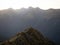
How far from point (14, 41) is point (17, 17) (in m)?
33.7

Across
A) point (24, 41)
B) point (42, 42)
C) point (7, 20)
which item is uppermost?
point (24, 41)

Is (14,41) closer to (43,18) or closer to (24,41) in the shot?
(24,41)

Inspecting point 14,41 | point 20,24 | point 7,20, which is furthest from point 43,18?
point 14,41

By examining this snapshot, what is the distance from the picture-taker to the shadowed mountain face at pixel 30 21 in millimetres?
42656

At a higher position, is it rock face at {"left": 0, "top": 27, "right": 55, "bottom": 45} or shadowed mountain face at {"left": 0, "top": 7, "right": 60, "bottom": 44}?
rock face at {"left": 0, "top": 27, "right": 55, "bottom": 45}

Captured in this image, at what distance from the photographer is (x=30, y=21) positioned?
157ft

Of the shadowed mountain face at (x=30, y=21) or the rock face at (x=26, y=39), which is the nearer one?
the rock face at (x=26, y=39)

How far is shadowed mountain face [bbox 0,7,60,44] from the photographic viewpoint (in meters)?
42.7

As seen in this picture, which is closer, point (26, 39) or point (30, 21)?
point (26, 39)

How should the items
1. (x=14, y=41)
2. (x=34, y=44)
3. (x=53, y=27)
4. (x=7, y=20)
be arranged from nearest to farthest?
(x=14, y=41) → (x=34, y=44) → (x=53, y=27) → (x=7, y=20)

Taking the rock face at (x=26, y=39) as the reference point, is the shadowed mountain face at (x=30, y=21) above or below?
below

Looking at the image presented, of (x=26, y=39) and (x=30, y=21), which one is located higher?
(x=26, y=39)

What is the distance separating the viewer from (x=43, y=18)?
158 ft

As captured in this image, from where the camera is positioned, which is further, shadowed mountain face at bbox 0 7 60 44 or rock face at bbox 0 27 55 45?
shadowed mountain face at bbox 0 7 60 44
